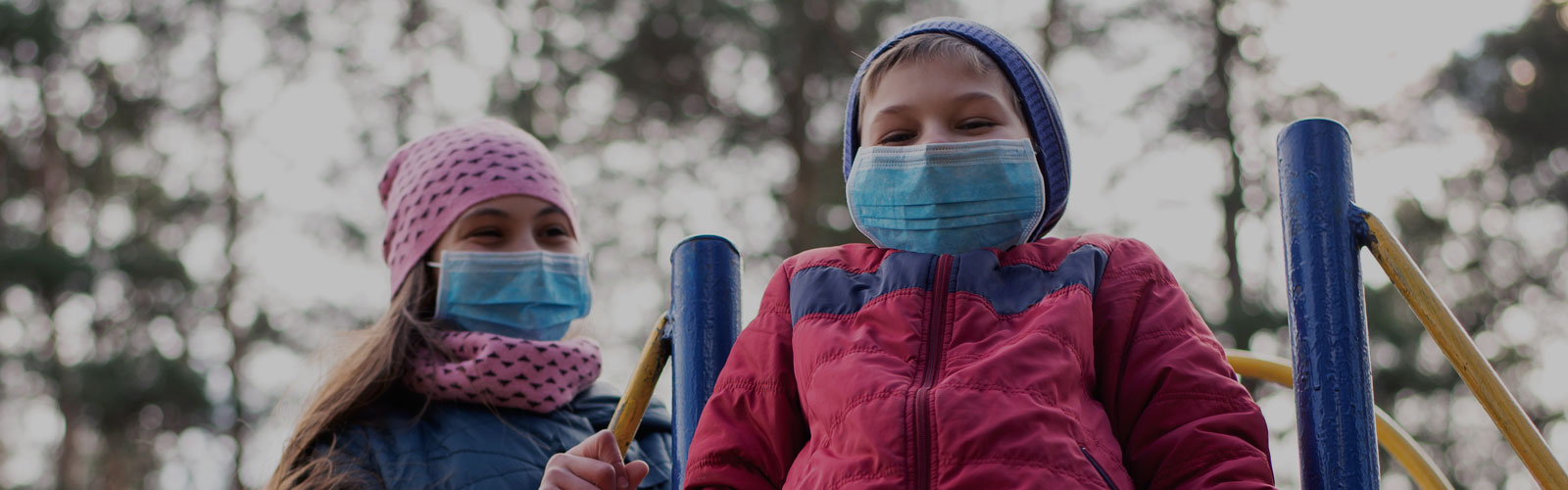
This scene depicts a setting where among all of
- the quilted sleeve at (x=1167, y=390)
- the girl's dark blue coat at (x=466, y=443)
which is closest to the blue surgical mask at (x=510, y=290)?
the girl's dark blue coat at (x=466, y=443)

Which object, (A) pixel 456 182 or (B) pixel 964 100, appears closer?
(B) pixel 964 100

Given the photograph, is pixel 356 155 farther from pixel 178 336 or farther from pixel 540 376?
pixel 540 376

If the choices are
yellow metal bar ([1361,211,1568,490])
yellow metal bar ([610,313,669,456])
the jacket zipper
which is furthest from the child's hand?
yellow metal bar ([1361,211,1568,490])

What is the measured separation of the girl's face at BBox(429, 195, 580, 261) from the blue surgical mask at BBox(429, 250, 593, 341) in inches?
1.5

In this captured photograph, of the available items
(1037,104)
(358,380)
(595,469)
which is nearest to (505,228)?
(358,380)

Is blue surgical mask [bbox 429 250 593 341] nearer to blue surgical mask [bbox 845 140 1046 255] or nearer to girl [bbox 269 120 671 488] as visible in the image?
girl [bbox 269 120 671 488]

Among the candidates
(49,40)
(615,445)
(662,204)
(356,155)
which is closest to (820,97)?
(662,204)

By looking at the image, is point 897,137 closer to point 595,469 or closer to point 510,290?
point 595,469

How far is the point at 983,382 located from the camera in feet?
5.82

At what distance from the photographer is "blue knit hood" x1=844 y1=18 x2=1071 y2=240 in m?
2.21

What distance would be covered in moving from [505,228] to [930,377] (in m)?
1.88

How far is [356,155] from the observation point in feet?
40.2

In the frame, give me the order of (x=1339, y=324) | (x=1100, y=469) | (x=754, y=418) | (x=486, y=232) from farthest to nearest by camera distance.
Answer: (x=486, y=232), (x=754, y=418), (x=1339, y=324), (x=1100, y=469)

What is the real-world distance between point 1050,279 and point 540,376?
1.59 meters
